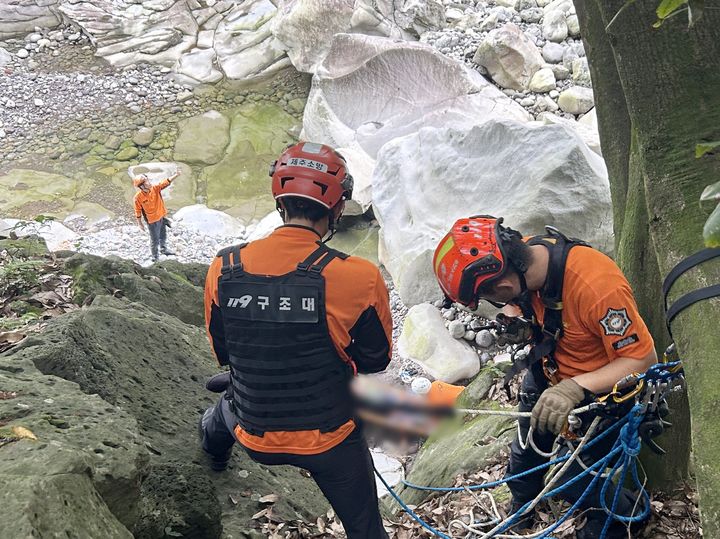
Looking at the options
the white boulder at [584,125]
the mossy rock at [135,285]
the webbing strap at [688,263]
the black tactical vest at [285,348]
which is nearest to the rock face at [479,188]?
the white boulder at [584,125]

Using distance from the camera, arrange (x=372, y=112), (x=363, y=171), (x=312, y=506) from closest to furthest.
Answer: (x=312, y=506) → (x=363, y=171) → (x=372, y=112)

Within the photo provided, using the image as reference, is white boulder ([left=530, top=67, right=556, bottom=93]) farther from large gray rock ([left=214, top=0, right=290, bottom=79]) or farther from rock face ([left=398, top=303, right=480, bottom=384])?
rock face ([left=398, top=303, right=480, bottom=384])

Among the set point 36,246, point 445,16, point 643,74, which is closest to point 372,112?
point 445,16

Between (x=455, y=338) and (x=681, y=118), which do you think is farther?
(x=455, y=338)

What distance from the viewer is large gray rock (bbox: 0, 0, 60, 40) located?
2423 centimetres

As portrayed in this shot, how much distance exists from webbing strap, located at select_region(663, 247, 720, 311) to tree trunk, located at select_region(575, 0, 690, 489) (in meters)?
1.24

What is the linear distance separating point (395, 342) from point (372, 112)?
1062 cm

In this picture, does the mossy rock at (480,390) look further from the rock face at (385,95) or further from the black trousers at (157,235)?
the rock face at (385,95)

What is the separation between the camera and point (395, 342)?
11.0 m

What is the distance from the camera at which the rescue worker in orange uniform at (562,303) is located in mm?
2885

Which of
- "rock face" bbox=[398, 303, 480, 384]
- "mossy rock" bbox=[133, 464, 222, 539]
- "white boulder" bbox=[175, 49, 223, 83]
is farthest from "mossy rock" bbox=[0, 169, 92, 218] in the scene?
"mossy rock" bbox=[133, 464, 222, 539]

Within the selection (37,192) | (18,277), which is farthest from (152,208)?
(37,192)

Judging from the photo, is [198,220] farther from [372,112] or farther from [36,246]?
[36,246]

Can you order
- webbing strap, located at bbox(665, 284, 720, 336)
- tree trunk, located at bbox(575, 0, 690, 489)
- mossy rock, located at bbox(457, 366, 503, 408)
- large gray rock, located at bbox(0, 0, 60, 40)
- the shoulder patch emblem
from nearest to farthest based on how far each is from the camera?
1. webbing strap, located at bbox(665, 284, 720, 336)
2. the shoulder patch emblem
3. tree trunk, located at bbox(575, 0, 690, 489)
4. mossy rock, located at bbox(457, 366, 503, 408)
5. large gray rock, located at bbox(0, 0, 60, 40)
